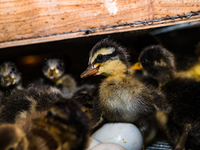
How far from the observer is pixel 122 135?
129 cm

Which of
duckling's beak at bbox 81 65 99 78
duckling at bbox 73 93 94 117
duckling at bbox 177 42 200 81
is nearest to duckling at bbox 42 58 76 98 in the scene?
duckling at bbox 73 93 94 117

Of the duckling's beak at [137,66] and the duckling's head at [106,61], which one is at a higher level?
the duckling's head at [106,61]

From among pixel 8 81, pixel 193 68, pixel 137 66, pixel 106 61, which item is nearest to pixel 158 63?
pixel 137 66

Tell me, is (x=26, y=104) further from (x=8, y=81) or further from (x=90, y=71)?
(x=8, y=81)

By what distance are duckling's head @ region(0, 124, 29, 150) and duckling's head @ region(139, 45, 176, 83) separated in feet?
4.44

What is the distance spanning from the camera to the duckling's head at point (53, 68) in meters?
2.38

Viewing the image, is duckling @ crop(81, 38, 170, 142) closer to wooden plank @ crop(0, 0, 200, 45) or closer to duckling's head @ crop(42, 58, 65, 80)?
wooden plank @ crop(0, 0, 200, 45)

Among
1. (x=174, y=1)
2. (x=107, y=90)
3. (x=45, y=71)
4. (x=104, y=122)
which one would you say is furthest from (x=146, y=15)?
(x=45, y=71)

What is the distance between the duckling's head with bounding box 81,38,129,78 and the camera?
1.45 metres

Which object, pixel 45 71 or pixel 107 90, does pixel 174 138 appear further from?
pixel 45 71

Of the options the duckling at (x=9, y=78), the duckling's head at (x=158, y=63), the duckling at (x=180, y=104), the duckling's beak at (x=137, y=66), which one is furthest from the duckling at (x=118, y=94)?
the duckling at (x=9, y=78)

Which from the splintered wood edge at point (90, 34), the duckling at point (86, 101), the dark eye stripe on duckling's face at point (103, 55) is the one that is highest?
the splintered wood edge at point (90, 34)

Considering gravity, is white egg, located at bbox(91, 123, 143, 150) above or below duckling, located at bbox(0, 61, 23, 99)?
below

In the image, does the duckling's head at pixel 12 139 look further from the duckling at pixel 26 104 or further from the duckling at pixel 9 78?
the duckling at pixel 9 78
